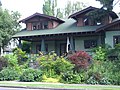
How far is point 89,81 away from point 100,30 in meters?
12.5

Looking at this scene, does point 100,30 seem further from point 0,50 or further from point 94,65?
point 0,50

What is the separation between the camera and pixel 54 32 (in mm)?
38156

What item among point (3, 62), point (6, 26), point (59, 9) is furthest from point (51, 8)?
point (3, 62)

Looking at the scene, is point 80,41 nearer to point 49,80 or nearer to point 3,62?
point 3,62

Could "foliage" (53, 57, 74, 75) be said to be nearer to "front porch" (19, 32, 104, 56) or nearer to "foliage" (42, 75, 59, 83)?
"foliage" (42, 75, 59, 83)

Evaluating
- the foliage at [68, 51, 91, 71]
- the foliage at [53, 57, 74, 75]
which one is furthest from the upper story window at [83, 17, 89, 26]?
the foliage at [53, 57, 74, 75]

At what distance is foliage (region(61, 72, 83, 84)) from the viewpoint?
22.9 meters

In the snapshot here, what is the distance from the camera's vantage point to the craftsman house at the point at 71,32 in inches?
1332

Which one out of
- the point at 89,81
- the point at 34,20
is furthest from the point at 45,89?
the point at 34,20

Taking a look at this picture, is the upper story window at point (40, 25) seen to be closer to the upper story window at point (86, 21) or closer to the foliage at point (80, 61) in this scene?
the upper story window at point (86, 21)

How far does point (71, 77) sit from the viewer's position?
23.1 metres

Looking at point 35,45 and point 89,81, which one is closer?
point 89,81

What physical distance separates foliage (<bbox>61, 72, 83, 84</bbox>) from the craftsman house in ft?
37.5

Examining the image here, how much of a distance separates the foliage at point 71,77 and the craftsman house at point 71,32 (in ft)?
37.5
